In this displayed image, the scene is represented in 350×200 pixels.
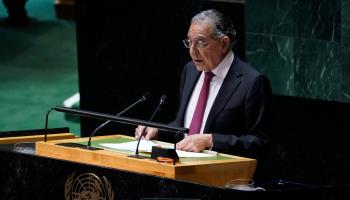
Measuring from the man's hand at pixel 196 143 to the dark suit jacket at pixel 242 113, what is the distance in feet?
0.22

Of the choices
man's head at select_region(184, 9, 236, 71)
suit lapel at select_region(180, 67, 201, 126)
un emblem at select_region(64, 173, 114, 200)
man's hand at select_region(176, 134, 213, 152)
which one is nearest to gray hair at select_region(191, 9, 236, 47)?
man's head at select_region(184, 9, 236, 71)

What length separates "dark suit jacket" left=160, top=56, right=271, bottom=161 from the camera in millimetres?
5969

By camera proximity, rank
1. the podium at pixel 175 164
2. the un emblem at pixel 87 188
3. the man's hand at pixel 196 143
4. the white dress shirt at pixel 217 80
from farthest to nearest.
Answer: the white dress shirt at pixel 217 80, the man's hand at pixel 196 143, the un emblem at pixel 87 188, the podium at pixel 175 164

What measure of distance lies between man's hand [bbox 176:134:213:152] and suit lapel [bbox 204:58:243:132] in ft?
1.03

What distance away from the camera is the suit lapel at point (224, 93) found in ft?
20.3

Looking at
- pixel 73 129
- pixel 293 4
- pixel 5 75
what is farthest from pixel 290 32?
pixel 5 75

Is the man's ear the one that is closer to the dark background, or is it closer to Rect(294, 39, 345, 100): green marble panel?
Rect(294, 39, 345, 100): green marble panel

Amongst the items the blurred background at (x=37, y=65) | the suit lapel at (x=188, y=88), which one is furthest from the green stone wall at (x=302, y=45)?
the blurred background at (x=37, y=65)

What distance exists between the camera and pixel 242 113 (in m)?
6.14

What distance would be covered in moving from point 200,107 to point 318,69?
6.93 feet

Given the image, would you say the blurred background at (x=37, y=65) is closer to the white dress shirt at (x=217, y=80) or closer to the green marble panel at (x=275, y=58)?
the green marble panel at (x=275, y=58)

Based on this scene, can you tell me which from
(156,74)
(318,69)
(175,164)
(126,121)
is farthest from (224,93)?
(156,74)

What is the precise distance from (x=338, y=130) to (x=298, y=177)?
577mm

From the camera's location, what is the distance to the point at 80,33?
9.79 metres
